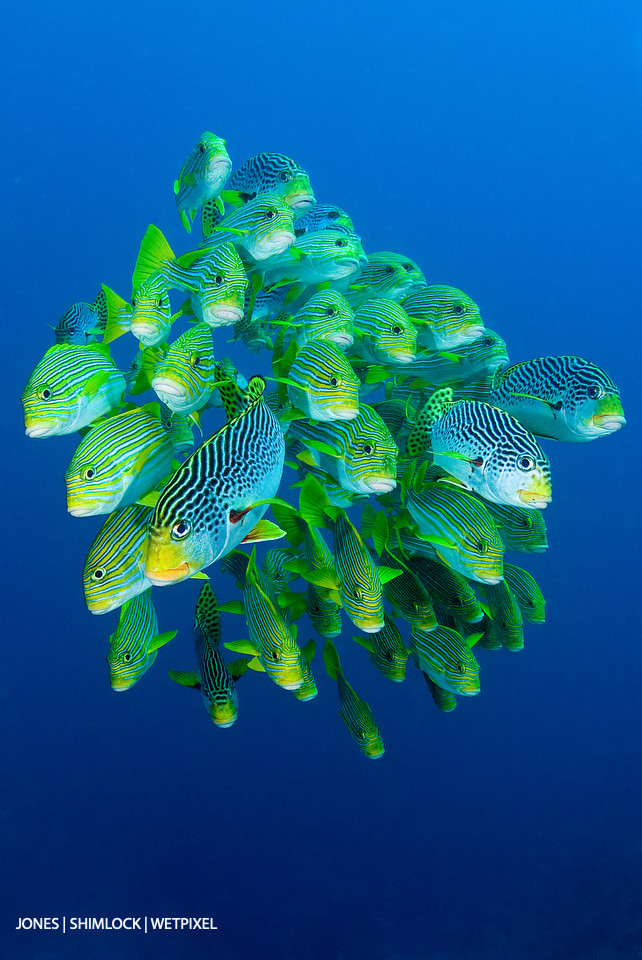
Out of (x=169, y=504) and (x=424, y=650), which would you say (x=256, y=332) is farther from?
(x=424, y=650)

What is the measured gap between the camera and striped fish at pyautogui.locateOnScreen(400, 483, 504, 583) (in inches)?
100.0

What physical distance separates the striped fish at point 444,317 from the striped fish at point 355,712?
1613 millimetres

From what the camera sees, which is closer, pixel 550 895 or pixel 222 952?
pixel 222 952

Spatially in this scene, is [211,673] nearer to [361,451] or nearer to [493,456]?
[361,451]

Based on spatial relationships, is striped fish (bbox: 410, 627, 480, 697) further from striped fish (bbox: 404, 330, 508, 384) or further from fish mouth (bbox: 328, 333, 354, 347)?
fish mouth (bbox: 328, 333, 354, 347)

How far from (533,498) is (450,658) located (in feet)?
3.59

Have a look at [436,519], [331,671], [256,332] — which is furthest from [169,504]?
[331,671]

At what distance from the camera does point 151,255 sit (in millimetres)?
2537

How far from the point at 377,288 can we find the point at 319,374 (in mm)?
1086

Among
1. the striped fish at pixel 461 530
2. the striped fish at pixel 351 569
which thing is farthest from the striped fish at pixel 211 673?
the striped fish at pixel 461 530

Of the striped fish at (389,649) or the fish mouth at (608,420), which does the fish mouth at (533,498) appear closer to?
the fish mouth at (608,420)

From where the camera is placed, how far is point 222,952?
7.02 m

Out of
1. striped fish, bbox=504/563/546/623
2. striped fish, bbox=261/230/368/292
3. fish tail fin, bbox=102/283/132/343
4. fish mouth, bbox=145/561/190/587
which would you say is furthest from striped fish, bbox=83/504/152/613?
striped fish, bbox=504/563/546/623

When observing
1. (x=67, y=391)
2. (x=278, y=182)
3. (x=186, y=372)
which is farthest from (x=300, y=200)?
(x=67, y=391)
